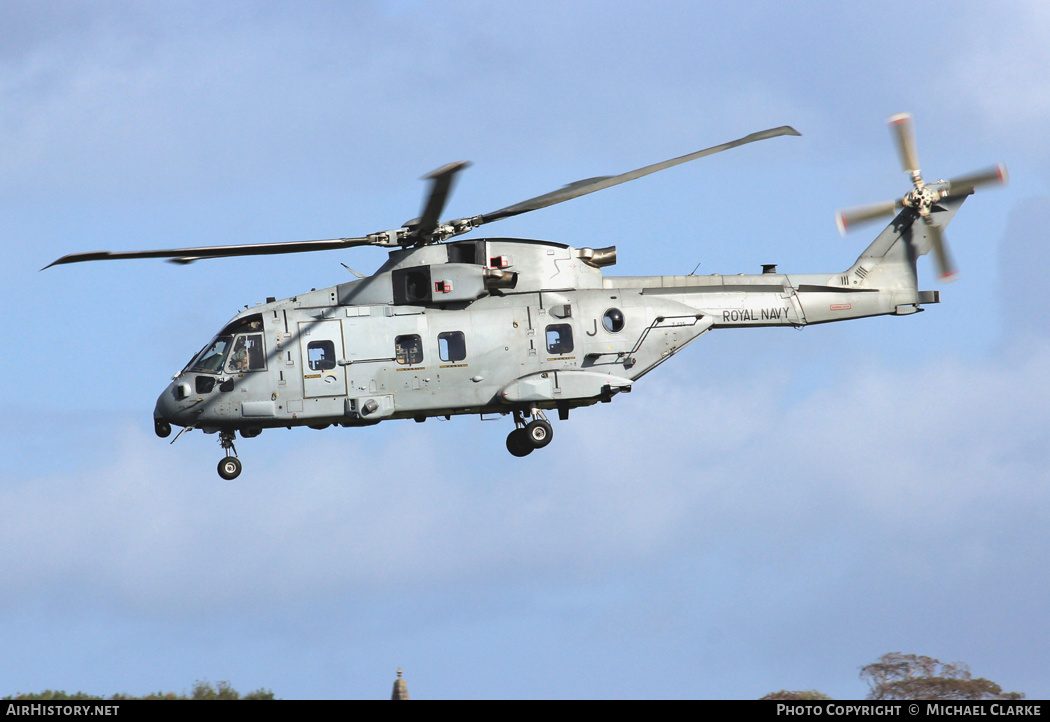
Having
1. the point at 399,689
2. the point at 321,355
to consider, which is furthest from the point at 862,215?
the point at 399,689

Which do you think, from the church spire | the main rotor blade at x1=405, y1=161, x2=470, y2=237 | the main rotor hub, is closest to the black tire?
the main rotor blade at x1=405, y1=161, x2=470, y2=237

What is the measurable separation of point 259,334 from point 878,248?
17618 mm

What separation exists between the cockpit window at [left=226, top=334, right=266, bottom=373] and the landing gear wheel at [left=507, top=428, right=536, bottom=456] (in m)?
6.80

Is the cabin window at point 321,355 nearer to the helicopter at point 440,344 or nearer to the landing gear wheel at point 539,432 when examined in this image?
the helicopter at point 440,344

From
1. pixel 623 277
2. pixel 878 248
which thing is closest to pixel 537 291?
pixel 623 277

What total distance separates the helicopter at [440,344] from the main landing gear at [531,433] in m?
0.04

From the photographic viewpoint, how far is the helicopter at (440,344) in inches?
1417

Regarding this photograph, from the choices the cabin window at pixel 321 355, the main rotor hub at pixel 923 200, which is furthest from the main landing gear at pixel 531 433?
the main rotor hub at pixel 923 200

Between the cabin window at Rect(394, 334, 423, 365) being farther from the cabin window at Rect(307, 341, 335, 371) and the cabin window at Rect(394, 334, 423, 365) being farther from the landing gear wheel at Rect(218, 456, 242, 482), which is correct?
the landing gear wheel at Rect(218, 456, 242, 482)

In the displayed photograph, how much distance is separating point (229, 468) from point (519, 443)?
25.1 ft

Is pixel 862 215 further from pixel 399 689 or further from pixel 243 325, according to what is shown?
pixel 399 689

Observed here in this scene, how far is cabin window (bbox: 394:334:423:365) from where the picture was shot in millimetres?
36125
